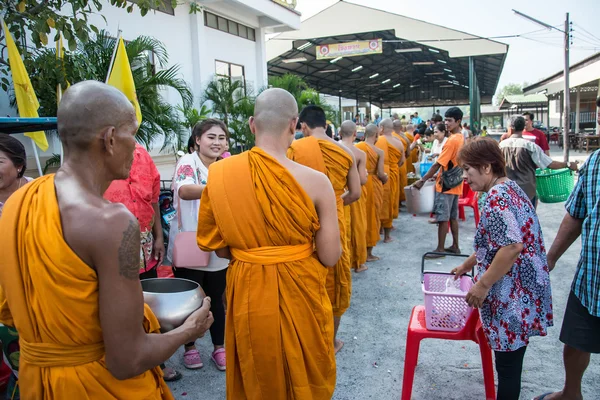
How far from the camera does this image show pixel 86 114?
1299 mm

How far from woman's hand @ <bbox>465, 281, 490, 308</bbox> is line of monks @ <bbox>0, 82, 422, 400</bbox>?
754 mm

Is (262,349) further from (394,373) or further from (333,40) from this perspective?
(333,40)

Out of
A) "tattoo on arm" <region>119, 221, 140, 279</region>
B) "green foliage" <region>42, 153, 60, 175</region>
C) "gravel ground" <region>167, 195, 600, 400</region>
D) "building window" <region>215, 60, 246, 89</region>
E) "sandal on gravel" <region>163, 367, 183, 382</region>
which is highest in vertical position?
"building window" <region>215, 60, 246, 89</region>

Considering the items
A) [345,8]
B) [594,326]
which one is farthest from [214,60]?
[594,326]

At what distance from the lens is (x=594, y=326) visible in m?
2.33

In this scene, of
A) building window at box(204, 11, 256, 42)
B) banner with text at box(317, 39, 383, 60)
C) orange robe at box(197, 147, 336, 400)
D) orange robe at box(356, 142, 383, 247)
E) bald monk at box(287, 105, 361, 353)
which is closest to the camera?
orange robe at box(197, 147, 336, 400)

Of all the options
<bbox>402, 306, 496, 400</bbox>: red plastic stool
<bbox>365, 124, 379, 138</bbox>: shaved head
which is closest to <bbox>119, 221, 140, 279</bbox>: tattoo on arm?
<bbox>402, 306, 496, 400</bbox>: red plastic stool

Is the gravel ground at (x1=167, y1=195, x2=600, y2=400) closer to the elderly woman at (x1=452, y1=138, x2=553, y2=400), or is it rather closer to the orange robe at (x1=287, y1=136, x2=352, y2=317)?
the elderly woman at (x1=452, y1=138, x2=553, y2=400)

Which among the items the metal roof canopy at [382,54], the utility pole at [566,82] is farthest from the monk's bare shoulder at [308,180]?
the utility pole at [566,82]

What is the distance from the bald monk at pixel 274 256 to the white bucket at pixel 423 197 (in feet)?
14.1

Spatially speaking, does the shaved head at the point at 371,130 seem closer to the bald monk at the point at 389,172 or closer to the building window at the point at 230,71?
the bald monk at the point at 389,172

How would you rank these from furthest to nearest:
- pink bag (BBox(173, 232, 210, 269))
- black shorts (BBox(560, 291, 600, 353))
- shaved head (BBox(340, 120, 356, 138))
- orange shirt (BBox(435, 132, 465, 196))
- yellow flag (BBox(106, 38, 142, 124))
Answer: orange shirt (BBox(435, 132, 465, 196)), shaved head (BBox(340, 120, 356, 138)), yellow flag (BBox(106, 38, 142, 124)), pink bag (BBox(173, 232, 210, 269)), black shorts (BBox(560, 291, 600, 353))

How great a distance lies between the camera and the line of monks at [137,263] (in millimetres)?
1253

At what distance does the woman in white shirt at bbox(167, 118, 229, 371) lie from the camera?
333 centimetres
